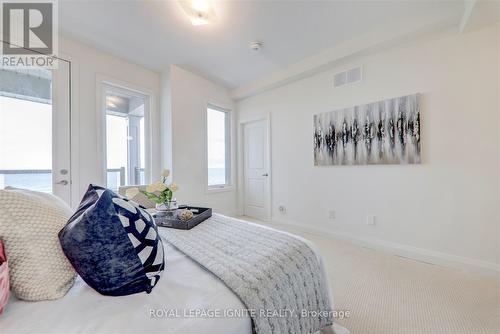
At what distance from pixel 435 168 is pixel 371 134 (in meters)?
0.76

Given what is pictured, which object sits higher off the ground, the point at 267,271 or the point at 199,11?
the point at 199,11

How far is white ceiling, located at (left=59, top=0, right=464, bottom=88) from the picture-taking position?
2.16 metres

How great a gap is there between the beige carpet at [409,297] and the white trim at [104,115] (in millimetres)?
3002

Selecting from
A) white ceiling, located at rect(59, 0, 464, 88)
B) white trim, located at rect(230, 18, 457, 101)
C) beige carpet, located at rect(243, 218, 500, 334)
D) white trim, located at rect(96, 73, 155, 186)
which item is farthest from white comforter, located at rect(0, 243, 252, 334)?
white trim, located at rect(230, 18, 457, 101)

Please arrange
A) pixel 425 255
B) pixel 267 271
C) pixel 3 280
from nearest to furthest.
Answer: pixel 3 280 < pixel 267 271 < pixel 425 255

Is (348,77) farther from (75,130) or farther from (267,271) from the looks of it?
(75,130)

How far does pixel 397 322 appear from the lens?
148cm

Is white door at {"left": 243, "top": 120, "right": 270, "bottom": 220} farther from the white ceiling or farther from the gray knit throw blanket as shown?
the gray knit throw blanket

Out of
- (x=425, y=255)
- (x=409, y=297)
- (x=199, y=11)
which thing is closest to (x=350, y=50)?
(x=199, y=11)

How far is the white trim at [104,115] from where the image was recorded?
2932 millimetres

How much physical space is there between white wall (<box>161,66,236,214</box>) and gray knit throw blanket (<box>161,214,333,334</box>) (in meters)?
2.27

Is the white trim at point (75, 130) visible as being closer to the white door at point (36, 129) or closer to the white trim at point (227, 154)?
the white door at point (36, 129)

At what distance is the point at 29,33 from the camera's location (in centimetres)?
234

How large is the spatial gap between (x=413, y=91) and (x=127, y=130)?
3891 millimetres
